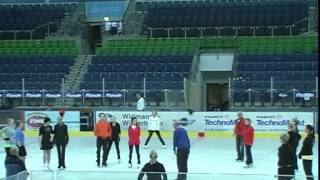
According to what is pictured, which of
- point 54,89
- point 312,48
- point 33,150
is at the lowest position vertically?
point 33,150

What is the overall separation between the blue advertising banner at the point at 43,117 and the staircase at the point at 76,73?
10.5 ft

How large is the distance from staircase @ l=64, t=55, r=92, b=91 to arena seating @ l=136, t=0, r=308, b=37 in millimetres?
4354

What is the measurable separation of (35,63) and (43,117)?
797cm

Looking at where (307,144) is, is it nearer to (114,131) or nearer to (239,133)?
(239,133)

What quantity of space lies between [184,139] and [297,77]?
53.5 feet

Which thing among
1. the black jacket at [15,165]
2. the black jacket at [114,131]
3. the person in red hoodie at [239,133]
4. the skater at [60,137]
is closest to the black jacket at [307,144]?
the person in red hoodie at [239,133]

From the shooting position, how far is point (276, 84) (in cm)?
2612

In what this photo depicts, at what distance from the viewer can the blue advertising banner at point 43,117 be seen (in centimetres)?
2544

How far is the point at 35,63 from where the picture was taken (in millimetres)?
32719

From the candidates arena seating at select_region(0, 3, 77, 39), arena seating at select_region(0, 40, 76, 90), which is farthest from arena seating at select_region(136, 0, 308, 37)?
arena seating at select_region(0, 40, 76, 90)

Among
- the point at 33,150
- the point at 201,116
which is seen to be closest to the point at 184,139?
the point at 33,150

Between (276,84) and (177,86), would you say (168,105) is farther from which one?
(276,84)

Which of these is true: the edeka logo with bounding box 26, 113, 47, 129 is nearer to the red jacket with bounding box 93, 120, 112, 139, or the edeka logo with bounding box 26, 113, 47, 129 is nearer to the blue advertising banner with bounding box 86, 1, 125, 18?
the red jacket with bounding box 93, 120, 112, 139

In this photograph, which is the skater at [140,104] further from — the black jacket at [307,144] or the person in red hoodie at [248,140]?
the black jacket at [307,144]
